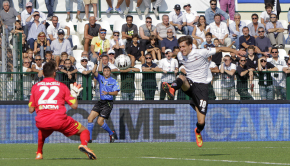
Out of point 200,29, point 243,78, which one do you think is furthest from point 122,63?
point 200,29

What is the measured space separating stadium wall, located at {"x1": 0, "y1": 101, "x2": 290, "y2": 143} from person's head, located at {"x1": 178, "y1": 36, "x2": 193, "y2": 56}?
511cm

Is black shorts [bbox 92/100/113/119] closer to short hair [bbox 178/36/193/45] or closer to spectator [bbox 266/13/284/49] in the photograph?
short hair [bbox 178/36/193/45]

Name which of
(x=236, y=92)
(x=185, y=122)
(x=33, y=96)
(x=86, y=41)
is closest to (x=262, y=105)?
(x=236, y=92)

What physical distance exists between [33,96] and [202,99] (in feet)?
12.3

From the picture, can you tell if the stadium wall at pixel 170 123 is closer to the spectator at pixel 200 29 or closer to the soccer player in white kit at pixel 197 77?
the spectator at pixel 200 29

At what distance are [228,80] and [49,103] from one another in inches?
325

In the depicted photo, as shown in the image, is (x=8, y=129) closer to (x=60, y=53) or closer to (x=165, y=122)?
(x=60, y=53)

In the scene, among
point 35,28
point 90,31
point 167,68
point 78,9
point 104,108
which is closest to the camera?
point 104,108

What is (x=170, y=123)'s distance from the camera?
48.7 feet

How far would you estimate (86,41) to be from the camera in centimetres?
1781

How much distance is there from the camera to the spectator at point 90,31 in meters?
17.8

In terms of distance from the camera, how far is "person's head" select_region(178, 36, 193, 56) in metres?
9.70

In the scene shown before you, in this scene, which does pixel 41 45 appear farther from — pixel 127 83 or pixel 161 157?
pixel 161 157

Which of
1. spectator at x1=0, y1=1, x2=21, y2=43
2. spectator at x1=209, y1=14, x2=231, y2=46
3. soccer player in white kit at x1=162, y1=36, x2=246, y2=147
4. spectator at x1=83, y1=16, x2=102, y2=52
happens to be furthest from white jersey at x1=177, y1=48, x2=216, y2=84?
spectator at x1=0, y1=1, x2=21, y2=43
